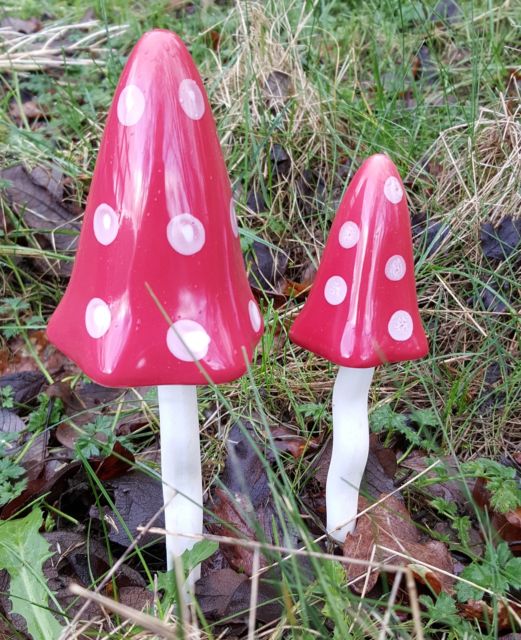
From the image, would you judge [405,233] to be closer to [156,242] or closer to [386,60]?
[156,242]

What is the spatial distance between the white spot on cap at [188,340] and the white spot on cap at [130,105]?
1.21 ft

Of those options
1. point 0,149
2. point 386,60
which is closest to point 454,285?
point 386,60

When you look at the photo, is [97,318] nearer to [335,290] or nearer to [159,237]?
[159,237]

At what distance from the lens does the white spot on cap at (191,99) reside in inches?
47.6

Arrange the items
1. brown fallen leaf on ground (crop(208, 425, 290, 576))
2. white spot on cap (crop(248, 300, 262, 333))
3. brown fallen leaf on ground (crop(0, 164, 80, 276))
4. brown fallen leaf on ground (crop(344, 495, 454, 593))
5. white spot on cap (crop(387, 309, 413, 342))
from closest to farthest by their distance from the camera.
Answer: white spot on cap (crop(248, 300, 262, 333)) → white spot on cap (crop(387, 309, 413, 342)) → brown fallen leaf on ground (crop(344, 495, 454, 593)) → brown fallen leaf on ground (crop(208, 425, 290, 576)) → brown fallen leaf on ground (crop(0, 164, 80, 276))

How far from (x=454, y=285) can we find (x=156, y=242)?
1.47 metres

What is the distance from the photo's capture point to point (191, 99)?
1.22 meters

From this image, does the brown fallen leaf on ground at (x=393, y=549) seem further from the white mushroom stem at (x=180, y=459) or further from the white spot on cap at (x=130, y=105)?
the white spot on cap at (x=130, y=105)

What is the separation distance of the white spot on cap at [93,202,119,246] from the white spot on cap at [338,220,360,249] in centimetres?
50

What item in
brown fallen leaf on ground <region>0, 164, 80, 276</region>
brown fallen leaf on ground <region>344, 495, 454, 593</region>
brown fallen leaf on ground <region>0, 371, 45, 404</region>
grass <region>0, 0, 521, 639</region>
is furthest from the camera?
brown fallen leaf on ground <region>0, 164, 80, 276</region>

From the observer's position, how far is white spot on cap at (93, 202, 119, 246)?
4.05 feet

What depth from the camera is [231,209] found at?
1.32m

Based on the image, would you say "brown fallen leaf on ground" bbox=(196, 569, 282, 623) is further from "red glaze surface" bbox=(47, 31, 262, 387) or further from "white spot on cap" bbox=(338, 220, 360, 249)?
"white spot on cap" bbox=(338, 220, 360, 249)

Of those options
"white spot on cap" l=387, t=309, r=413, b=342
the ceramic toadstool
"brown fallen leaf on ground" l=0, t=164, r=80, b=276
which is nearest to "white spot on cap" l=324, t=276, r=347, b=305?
"white spot on cap" l=387, t=309, r=413, b=342
